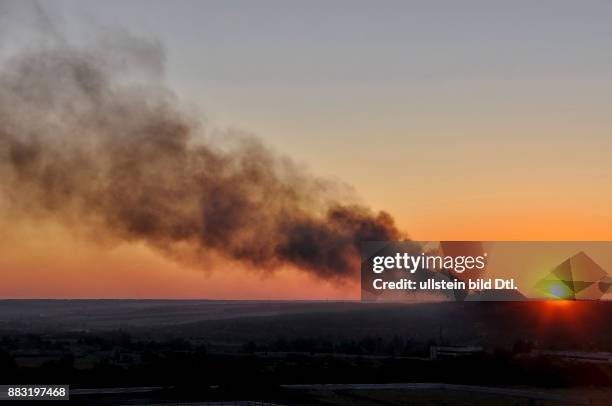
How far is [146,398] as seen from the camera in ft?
229

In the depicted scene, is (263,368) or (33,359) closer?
(263,368)

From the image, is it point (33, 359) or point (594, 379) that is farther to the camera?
point (33, 359)

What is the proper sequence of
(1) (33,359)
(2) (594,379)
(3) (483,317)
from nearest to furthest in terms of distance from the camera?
(2) (594,379)
(1) (33,359)
(3) (483,317)

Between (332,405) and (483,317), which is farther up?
(483,317)

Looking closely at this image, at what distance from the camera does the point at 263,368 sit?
94.5 m

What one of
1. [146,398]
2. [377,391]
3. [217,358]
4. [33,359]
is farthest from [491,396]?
[33,359]

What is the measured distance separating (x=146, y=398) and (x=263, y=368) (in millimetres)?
25962

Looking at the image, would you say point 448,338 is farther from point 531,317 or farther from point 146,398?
point 146,398

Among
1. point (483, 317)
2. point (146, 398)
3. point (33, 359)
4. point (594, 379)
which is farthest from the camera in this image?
point (483, 317)

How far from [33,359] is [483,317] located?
81921 mm

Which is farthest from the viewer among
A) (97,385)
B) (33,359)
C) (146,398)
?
(33,359)

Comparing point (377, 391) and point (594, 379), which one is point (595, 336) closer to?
point (594, 379)

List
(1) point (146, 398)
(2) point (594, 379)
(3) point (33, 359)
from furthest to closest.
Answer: (3) point (33, 359) → (2) point (594, 379) → (1) point (146, 398)

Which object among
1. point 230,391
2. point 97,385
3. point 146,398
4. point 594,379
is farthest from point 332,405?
point 594,379
